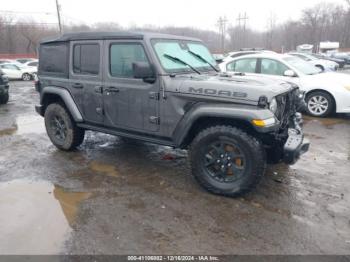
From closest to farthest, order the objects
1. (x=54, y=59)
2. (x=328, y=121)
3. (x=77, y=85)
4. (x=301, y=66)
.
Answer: (x=77, y=85)
(x=54, y=59)
(x=328, y=121)
(x=301, y=66)

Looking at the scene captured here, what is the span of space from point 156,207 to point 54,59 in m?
3.28

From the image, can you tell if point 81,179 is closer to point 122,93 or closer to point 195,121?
point 122,93

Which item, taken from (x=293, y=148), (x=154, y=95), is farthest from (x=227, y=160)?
(x=154, y=95)

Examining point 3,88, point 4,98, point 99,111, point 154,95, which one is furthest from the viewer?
point 4,98

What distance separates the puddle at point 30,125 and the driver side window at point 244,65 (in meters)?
5.15

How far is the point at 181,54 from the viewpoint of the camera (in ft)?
15.3

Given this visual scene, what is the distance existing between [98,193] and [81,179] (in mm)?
582

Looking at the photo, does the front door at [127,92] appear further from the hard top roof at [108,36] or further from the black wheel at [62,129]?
the black wheel at [62,129]

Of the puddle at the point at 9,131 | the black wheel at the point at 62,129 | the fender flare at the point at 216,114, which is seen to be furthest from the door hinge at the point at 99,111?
the puddle at the point at 9,131

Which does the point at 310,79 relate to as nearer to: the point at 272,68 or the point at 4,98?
the point at 272,68

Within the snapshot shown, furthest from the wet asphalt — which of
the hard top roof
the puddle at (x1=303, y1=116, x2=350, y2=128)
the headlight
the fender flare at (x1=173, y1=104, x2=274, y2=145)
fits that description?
the hard top roof

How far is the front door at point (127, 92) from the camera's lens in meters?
4.30

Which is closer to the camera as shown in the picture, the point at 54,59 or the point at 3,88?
the point at 54,59

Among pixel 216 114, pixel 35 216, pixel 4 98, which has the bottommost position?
pixel 35 216
